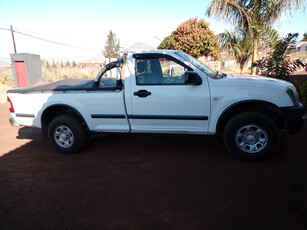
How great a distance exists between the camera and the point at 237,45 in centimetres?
972

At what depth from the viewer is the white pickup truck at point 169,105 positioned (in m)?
3.43

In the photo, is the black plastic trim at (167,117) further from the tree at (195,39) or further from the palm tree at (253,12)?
the tree at (195,39)

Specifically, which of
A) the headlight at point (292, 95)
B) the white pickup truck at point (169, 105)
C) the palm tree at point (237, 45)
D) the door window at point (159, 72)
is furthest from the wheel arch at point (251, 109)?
the palm tree at point (237, 45)

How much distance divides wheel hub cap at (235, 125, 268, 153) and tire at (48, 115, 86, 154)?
2.81m

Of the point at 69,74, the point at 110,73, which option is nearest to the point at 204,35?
the point at 110,73

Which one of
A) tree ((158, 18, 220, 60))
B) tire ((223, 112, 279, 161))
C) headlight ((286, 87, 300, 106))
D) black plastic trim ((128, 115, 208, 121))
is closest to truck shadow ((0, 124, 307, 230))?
tire ((223, 112, 279, 161))

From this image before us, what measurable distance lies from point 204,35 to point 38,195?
20307 millimetres

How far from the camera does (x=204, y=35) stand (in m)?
20.3

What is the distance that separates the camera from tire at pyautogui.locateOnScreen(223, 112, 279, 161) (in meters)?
3.44

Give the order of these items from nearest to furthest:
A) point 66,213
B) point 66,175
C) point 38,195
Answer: point 66,213 < point 38,195 < point 66,175

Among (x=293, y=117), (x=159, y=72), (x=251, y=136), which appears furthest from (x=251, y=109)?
(x=159, y=72)

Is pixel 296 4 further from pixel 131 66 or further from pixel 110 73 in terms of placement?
pixel 110 73

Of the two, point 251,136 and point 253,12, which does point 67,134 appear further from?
point 253,12

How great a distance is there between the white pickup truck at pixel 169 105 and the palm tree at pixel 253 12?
5.52 m
